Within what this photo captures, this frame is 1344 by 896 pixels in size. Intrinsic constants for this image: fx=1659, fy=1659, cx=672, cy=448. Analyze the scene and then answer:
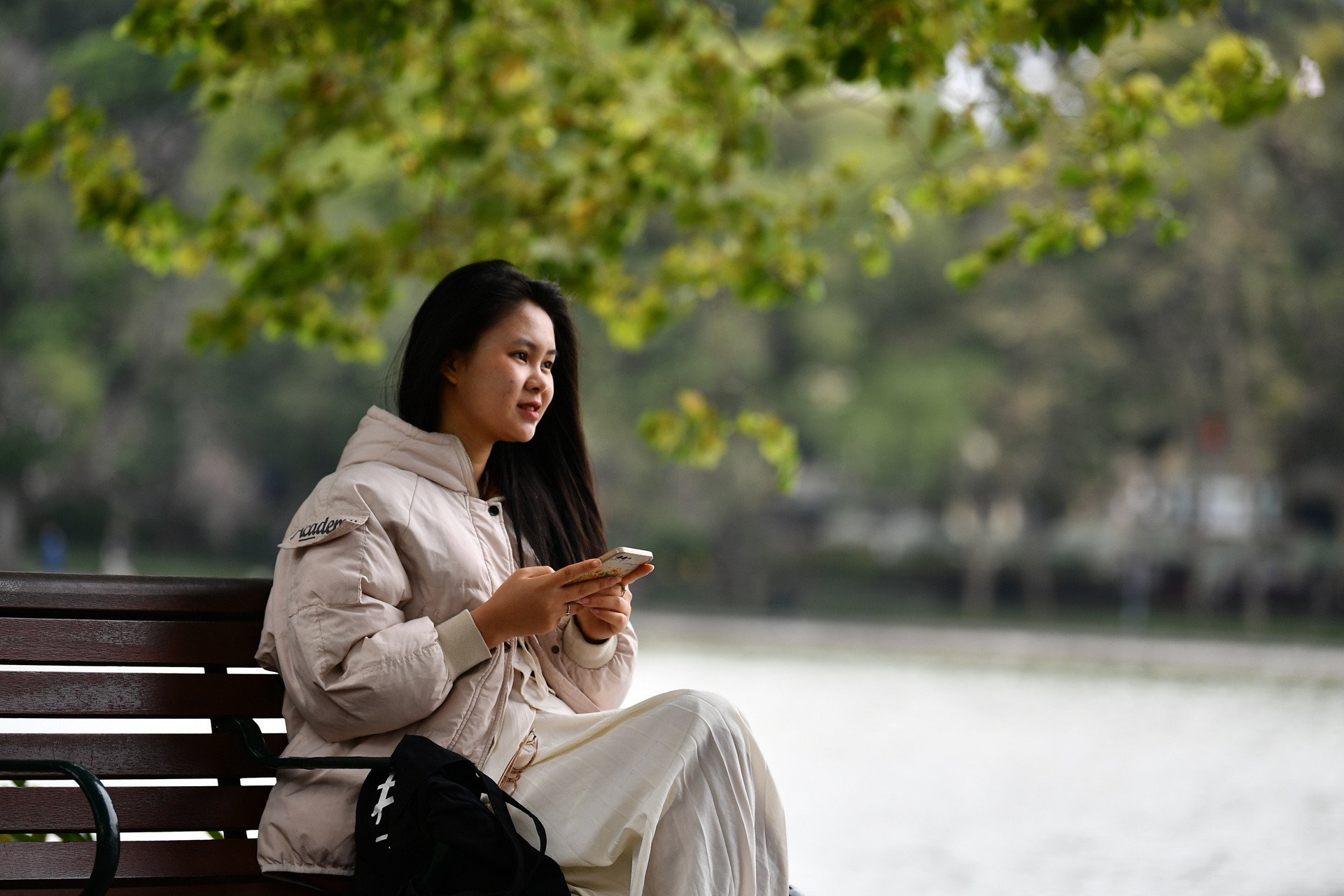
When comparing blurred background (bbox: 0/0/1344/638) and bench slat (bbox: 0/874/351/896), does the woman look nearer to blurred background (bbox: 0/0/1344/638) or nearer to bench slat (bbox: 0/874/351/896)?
bench slat (bbox: 0/874/351/896)


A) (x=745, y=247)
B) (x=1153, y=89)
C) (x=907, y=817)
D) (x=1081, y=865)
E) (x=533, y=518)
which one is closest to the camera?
(x=533, y=518)

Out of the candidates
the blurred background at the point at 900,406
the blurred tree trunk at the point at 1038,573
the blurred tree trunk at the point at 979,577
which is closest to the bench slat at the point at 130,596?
the blurred background at the point at 900,406

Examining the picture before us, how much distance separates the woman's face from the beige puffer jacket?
3.2 inches

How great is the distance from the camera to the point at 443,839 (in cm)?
255

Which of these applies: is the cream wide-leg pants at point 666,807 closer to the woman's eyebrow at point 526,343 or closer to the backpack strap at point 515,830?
the backpack strap at point 515,830

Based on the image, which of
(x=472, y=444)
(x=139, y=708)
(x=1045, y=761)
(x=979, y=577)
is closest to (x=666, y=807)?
(x=472, y=444)

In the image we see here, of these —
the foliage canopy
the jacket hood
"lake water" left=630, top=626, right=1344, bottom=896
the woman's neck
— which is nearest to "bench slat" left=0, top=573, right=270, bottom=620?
the jacket hood

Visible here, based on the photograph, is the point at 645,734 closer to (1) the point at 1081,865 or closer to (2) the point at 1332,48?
(1) the point at 1081,865

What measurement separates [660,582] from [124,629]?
124 feet

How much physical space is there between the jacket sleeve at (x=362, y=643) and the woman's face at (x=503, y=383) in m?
0.36

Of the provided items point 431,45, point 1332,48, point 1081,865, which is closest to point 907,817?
point 1081,865

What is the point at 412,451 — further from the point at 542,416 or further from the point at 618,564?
the point at 618,564

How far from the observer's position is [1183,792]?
12906 millimetres

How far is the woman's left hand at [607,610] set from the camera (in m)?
2.89
